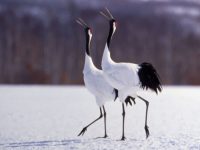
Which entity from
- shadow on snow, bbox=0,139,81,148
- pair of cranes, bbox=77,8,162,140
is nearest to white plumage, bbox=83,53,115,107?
pair of cranes, bbox=77,8,162,140

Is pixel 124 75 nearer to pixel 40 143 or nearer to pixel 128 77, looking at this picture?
pixel 128 77

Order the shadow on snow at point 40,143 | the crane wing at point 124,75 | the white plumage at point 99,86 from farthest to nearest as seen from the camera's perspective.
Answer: the white plumage at point 99,86
the crane wing at point 124,75
the shadow on snow at point 40,143

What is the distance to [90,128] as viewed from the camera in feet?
30.5

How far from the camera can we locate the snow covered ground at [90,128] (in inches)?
294

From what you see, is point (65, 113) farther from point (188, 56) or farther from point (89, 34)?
point (188, 56)

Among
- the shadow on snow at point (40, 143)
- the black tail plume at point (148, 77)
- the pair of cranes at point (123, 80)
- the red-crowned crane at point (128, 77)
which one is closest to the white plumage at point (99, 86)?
the pair of cranes at point (123, 80)

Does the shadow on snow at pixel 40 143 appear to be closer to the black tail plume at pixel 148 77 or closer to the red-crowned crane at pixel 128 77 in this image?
the red-crowned crane at pixel 128 77

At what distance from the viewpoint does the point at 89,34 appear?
29.1 feet

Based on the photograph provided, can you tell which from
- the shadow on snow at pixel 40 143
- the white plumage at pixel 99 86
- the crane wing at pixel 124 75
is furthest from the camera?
the white plumage at pixel 99 86

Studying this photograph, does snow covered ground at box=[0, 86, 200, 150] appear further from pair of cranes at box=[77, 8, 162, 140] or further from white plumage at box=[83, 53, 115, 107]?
white plumage at box=[83, 53, 115, 107]

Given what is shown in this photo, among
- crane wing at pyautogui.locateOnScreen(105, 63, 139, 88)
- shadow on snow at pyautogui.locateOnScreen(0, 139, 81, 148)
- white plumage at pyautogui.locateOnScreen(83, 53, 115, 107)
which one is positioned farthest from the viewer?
white plumage at pyautogui.locateOnScreen(83, 53, 115, 107)

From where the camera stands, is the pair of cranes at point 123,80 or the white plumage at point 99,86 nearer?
the pair of cranes at point 123,80

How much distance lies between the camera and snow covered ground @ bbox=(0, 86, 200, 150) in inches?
294

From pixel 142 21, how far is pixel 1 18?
8632 mm
